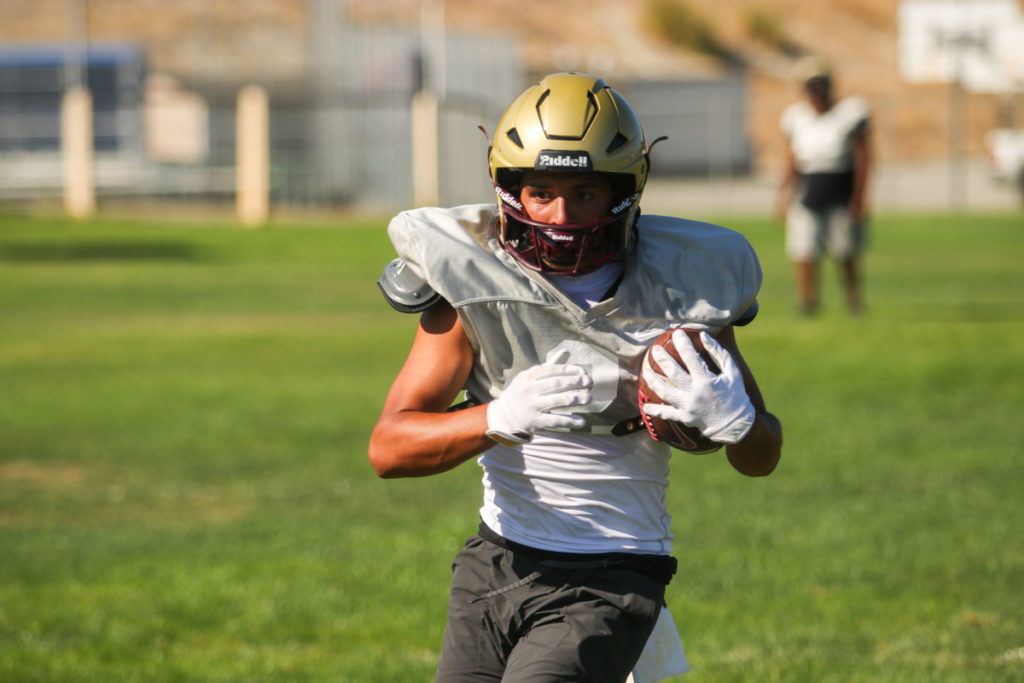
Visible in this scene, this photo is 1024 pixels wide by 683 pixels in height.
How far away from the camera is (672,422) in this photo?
299cm

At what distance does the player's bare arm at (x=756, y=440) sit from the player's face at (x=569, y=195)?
43cm

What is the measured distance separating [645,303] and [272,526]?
4719 mm

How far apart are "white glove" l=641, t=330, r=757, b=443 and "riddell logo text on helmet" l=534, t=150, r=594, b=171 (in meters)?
0.45

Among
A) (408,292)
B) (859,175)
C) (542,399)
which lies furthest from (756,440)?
(859,175)

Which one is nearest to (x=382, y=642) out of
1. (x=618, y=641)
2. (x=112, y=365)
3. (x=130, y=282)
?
(x=618, y=641)

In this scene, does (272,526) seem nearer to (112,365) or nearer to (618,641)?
(618,641)

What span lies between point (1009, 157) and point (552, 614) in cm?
3644

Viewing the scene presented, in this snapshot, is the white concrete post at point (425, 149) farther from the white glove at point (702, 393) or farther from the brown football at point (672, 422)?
the white glove at point (702, 393)

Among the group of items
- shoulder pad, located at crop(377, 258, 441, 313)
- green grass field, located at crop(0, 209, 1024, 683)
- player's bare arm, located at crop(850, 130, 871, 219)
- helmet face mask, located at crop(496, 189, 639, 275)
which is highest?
helmet face mask, located at crop(496, 189, 639, 275)

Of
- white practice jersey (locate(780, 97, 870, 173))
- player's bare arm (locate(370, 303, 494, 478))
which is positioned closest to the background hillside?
white practice jersey (locate(780, 97, 870, 173))

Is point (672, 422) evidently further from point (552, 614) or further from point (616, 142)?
point (616, 142)

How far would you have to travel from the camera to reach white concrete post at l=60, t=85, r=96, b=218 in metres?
36.1

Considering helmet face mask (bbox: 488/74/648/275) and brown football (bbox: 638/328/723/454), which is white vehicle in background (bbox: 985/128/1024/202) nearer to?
helmet face mask (bbox: 488/74/648/275)

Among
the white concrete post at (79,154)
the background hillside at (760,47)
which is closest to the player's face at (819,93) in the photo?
the white concrete post at (79,154)
